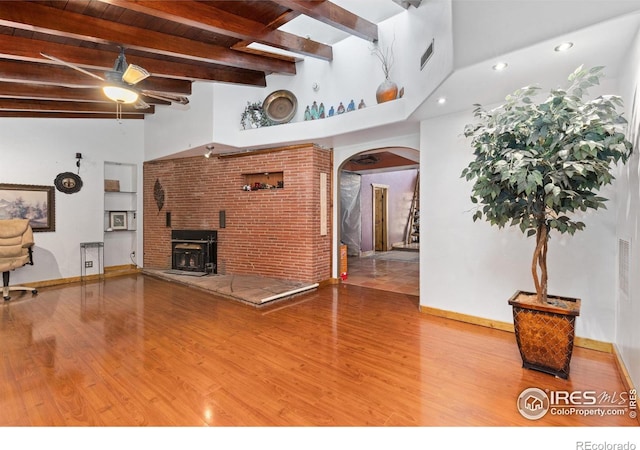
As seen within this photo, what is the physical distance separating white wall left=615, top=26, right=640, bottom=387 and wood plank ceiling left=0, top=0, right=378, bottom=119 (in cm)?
271

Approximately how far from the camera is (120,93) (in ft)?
10.9

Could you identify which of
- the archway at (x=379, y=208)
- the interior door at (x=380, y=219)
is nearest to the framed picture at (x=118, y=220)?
the archway at (x=379, y=208)

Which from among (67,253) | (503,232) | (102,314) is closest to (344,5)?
(503,232)

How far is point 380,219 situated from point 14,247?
27.5 ft

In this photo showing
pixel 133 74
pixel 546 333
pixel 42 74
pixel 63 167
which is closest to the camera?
pixel 546 333

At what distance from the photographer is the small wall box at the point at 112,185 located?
22.4 ft

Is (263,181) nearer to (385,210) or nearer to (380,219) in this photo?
(380,219)

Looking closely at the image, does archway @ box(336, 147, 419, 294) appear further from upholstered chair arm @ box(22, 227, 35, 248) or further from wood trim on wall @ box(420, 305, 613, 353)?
upholstered chair arm @ box(22, 227, 35, 248)

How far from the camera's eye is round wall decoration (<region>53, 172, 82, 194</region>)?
5922mm

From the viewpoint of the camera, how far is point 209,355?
2.86 metres

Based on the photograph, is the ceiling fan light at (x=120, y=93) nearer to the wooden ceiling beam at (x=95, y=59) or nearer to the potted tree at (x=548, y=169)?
the wooden ceiling beam at (x=95, y=59)

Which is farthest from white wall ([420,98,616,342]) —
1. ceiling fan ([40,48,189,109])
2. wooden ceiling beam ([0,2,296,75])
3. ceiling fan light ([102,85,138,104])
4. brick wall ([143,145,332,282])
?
ceiling fan light ([102,85,138,104])

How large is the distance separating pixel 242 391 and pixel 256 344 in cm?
82

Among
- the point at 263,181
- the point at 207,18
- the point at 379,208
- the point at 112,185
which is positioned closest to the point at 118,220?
the point at 112,185
